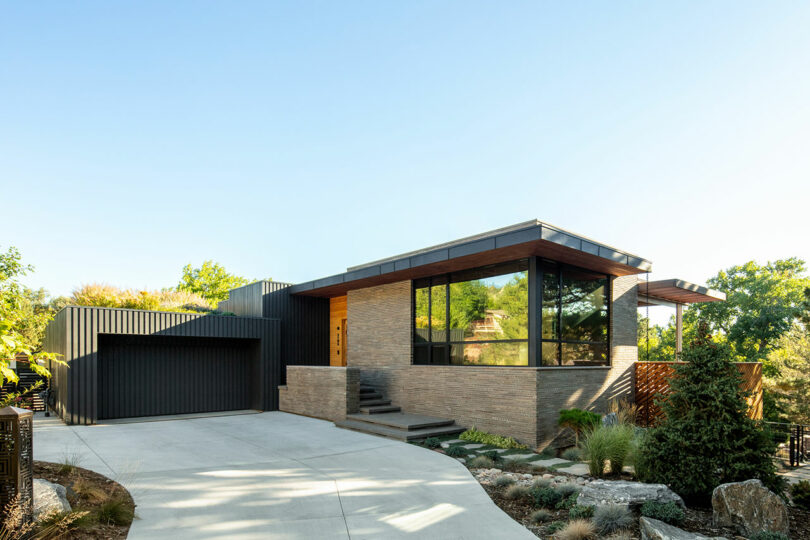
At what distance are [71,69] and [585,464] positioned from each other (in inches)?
585

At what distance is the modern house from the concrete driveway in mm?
2020

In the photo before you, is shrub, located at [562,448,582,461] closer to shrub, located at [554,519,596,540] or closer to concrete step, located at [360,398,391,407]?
shrub, located at [554,519,596,540]

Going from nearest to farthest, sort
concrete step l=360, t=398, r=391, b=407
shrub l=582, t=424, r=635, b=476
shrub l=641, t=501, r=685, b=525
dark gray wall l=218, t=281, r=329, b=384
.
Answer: shrub l=641, t=501, r=685, b=525
shrub l=582, t=424, r=635, b=476
concrete step l=360, t=398, r=391, b=407
dark gray wall l=218, t=281, r=329, b=384

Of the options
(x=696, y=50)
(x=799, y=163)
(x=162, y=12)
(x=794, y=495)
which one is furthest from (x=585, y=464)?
(x=799, y=163)

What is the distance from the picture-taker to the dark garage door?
41.8 ft

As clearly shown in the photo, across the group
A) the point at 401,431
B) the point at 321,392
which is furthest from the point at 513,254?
the point at 321,392

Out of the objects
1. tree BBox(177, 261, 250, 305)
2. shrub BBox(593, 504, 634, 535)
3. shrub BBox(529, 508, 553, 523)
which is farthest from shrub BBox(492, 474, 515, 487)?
tree BBox(177, 261, 250, 305)

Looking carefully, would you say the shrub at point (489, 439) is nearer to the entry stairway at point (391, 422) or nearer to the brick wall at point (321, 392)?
the entry stairway at point (391, 422)

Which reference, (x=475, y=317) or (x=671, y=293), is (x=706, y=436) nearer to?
(x=475, y=317)

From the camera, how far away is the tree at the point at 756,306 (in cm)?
2556

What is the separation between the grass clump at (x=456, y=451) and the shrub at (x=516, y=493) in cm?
237

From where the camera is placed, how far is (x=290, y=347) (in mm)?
15883

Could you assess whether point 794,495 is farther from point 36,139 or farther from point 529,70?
point 36,139

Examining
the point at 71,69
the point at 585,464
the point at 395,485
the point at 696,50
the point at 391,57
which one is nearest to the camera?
the point at 395,485
